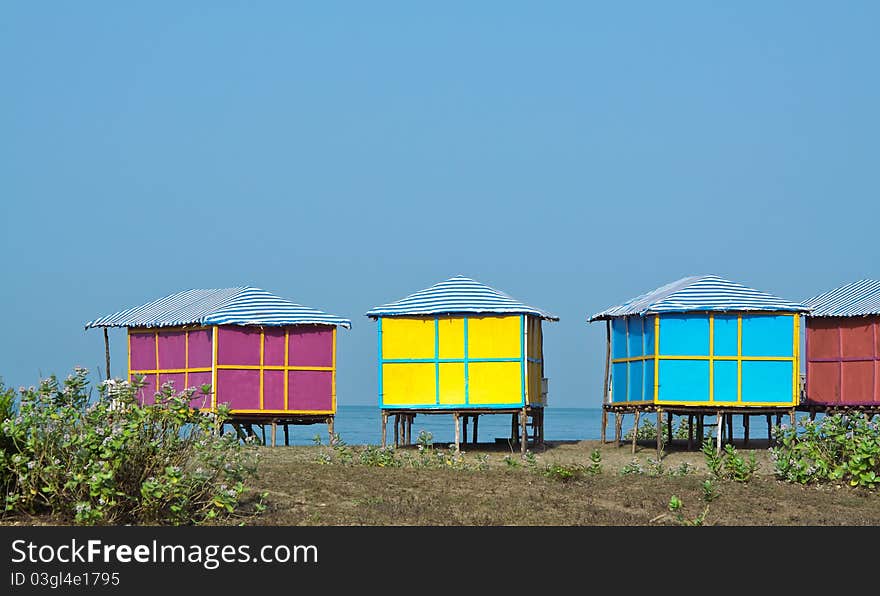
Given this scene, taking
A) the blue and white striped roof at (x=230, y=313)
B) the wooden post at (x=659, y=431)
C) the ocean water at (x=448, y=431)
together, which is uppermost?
the blue and white striped roof at (x=230, y=313)

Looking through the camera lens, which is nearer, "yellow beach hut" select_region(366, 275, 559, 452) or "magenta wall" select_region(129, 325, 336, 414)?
"yellow beach hut" select_region(366, 275, 559, 452)

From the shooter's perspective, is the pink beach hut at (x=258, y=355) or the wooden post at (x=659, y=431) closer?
the wooden post at (x=659, y=431)

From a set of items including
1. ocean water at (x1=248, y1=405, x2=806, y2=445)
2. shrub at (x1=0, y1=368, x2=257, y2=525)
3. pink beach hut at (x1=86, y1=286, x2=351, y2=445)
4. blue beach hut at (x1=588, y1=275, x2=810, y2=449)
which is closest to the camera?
shrub at (x1=0, y1=368, x2=257, y2=525)

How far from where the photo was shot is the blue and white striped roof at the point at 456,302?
2753cm

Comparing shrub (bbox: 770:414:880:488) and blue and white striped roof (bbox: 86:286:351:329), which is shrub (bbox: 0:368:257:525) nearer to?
shrub (bbox: 770:414:880:488)

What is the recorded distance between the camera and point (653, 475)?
1956 cm

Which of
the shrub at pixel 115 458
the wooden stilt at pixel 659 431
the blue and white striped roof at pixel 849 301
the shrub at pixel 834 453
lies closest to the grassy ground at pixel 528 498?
the shrub at pixel 834 453

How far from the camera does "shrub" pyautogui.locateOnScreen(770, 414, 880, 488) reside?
59.9 ft

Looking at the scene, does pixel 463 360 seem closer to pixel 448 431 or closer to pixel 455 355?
pixel 455 355

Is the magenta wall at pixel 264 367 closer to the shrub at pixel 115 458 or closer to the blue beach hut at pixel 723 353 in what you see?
the blue beach hut at pixel 723 353

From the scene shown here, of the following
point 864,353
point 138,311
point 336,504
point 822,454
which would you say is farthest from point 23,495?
point 864,353

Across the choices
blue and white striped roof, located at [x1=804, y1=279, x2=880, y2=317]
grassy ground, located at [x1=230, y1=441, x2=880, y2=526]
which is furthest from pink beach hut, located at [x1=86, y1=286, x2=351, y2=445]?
blue and white striped roof, located at [x1=804, y1=279, x2=880, y2=317]

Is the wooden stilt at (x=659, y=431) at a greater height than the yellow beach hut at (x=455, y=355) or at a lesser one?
lesser

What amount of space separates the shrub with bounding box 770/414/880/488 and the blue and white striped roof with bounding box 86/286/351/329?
472 inches
